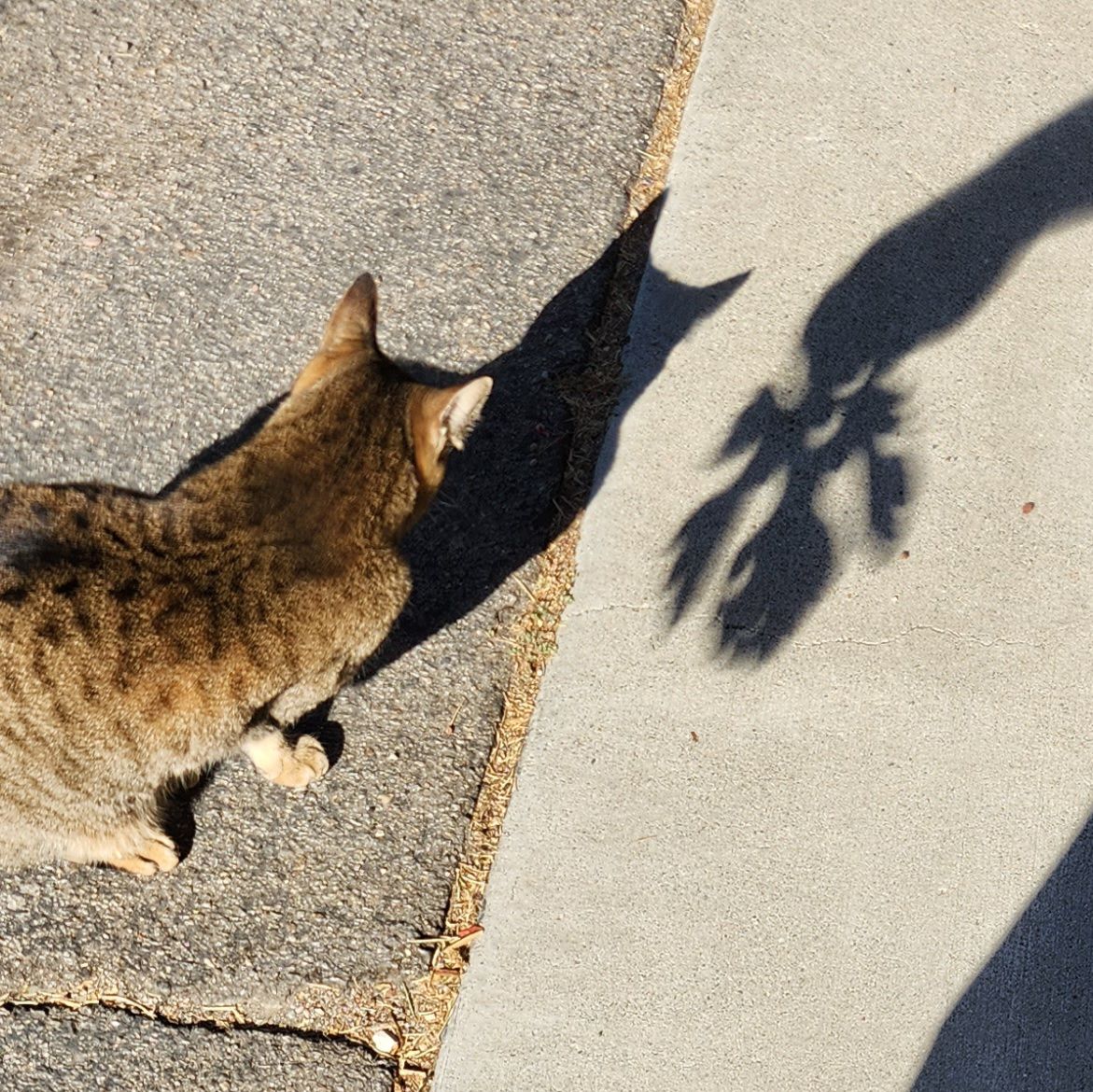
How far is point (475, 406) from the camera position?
275 centimetres

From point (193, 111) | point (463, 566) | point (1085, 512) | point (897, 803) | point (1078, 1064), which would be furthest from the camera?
point (193, 111)

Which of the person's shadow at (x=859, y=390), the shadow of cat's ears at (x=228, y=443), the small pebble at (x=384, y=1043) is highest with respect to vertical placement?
the person's shadow at (x=859, y=390)

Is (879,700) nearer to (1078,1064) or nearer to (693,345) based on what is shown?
(1078,1064)

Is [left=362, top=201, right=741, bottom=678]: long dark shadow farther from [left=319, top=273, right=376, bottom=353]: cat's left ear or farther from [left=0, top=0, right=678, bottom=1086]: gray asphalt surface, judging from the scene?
[left=319, top=273, right=376, bottom=353]: cat's left ear

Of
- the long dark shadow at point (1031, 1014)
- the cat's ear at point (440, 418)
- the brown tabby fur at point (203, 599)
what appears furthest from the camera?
the long dark shadow at point (1031, 1014)

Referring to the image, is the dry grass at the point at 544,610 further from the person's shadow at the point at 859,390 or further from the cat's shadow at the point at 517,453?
the person's shadow at the point at 859,390

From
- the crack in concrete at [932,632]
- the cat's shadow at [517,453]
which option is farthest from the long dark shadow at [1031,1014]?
the cat's shadow at [517,453]

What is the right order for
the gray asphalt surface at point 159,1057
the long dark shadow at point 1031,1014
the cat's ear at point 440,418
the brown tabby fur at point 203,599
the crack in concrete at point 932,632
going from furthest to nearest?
the crack in concrete at point 932,632 → the long dark shadow at point 1031,1014 → the gray asphalt surface at point 159,1057 → the cat's ear at point 440,418 → the brown tabby fur at point 203,599

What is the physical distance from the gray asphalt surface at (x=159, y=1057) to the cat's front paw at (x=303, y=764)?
655 millimetres

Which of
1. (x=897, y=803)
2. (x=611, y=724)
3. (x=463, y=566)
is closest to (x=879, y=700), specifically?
(x=897, y=803)

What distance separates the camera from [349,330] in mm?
2963

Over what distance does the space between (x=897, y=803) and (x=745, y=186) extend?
2.29 meters

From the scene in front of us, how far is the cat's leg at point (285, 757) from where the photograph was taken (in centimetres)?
288

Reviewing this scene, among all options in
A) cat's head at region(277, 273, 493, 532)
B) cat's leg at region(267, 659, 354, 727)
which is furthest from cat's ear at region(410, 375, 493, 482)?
cat's leg at region(267, 659, 354, 727)
